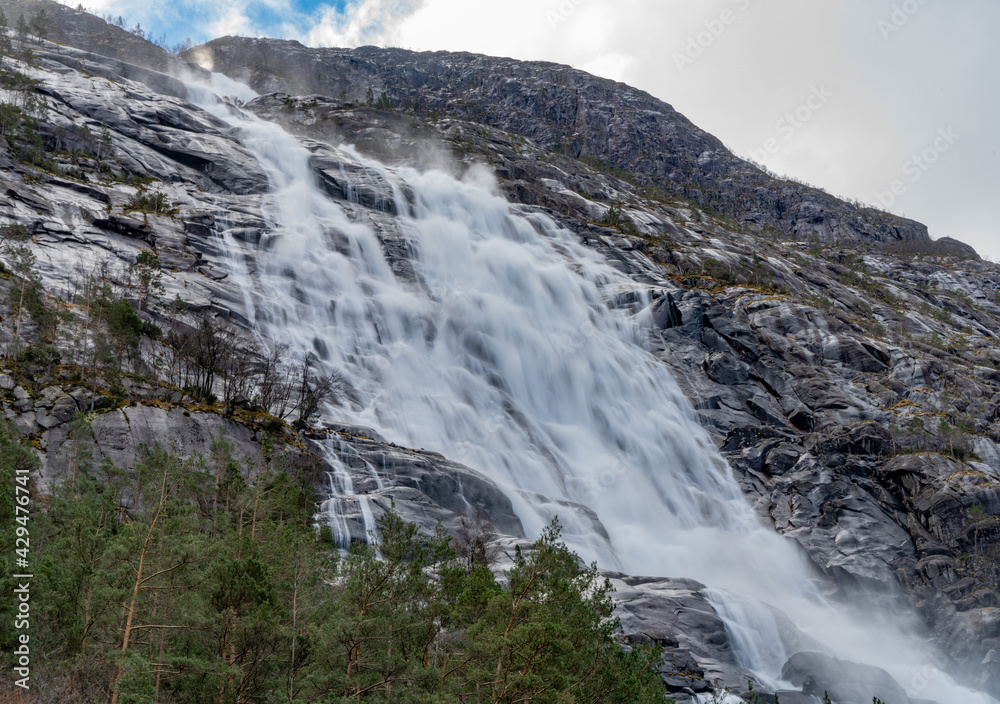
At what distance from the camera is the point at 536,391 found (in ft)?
175

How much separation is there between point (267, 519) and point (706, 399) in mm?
45976

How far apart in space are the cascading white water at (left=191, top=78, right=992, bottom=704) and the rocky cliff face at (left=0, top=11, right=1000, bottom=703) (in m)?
2.24

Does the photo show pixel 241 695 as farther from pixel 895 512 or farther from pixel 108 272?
pixel 895 512

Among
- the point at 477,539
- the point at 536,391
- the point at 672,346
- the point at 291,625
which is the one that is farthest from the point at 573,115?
the point at 291,625

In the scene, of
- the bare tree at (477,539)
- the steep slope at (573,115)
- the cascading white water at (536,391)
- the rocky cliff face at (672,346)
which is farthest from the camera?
A: the steep slope at (573,115)

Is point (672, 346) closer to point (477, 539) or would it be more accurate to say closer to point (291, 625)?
point (477, 539)

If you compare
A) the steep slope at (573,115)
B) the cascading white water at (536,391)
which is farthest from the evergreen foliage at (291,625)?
A: the steep slope at (573,115)

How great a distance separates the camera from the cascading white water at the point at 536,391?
41688 millimetres

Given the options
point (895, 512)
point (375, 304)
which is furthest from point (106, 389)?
point (895, 512)

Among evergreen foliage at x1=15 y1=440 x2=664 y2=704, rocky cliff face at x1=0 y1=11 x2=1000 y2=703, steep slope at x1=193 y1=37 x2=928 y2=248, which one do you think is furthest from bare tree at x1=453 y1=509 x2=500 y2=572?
steep slope at x1=193 y1=37 x2=928 y2=248

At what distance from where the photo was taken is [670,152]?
152 m

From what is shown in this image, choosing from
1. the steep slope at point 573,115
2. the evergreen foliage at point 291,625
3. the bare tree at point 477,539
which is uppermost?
the steep slope at point 573,115

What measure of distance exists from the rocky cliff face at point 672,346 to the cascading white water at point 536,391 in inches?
88.3

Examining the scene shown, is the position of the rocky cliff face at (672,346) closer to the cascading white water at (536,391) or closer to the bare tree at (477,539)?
the bare tree at (477,539)
